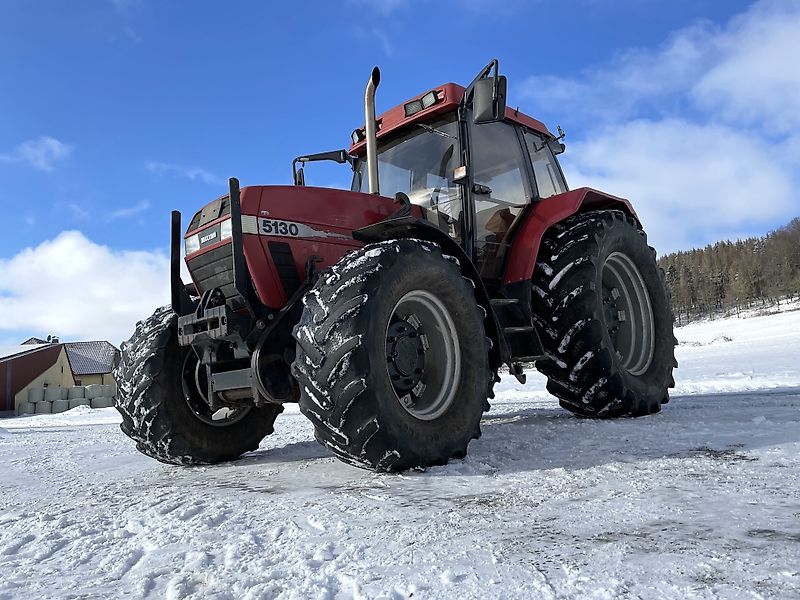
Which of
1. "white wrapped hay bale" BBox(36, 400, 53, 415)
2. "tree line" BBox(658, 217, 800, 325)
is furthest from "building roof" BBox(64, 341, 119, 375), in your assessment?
"tree line" BBox(658, 217, 800, 325)

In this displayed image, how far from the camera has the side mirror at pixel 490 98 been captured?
3.69m

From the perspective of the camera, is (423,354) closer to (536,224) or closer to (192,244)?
(192,244)

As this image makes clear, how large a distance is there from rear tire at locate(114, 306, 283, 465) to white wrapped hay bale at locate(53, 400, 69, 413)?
2673cm

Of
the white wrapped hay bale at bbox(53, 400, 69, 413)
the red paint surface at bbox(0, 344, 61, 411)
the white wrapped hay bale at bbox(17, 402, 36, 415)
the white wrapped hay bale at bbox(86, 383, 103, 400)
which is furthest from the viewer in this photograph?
the red paint surface at bbox(0, 344, 61, 411)

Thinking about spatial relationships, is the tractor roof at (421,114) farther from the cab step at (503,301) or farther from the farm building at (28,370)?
the farm building at (28,370)

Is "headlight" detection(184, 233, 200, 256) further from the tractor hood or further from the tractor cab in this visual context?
the tractor cab

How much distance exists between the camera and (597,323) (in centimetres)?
428

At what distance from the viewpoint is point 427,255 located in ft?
10.5

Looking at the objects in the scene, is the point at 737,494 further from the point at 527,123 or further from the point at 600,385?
the point at 527,123

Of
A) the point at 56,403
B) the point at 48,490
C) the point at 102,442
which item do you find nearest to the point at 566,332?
the point at 48,490

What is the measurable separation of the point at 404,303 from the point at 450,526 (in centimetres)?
160

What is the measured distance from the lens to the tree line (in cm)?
6838

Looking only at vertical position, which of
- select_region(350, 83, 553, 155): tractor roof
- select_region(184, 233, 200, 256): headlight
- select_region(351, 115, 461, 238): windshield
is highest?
select_region(350, 83, 553, 155): tractor roof

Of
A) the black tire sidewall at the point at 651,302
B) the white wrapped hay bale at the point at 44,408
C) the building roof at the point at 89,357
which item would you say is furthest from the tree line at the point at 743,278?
the black tire sidewall at the point at 651,302
